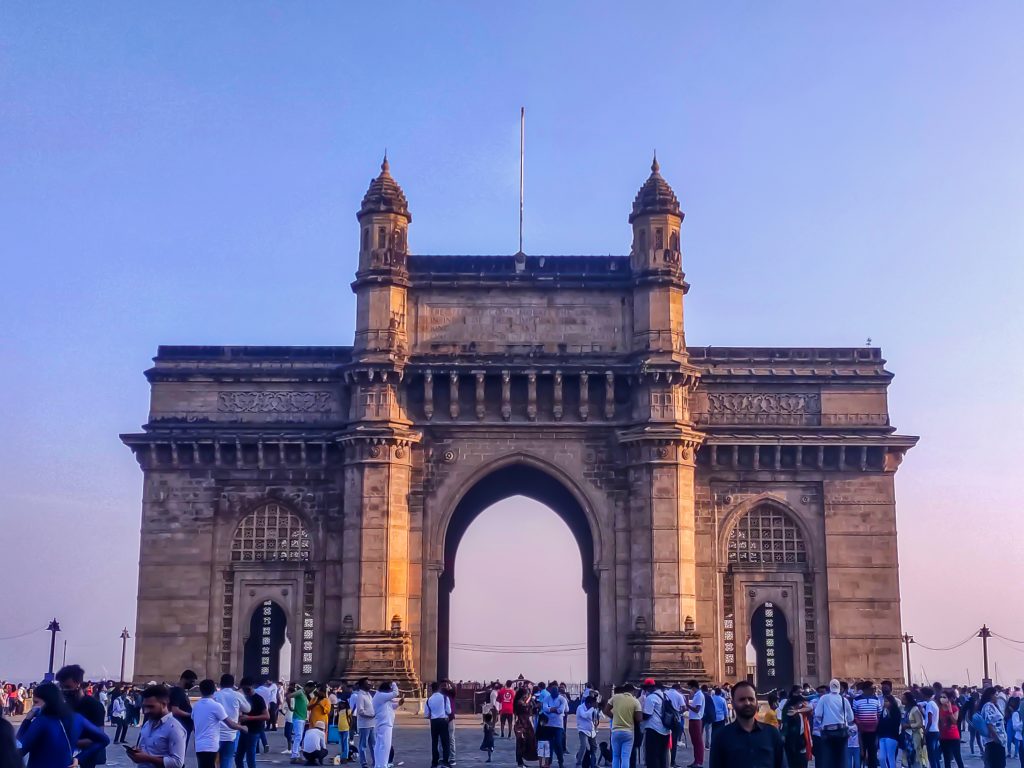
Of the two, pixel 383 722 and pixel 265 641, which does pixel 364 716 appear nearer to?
pixel 383 722

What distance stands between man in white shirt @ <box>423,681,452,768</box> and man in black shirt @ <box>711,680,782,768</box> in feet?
48.7

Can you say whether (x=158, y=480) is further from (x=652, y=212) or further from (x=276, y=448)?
(x=652, y=212)

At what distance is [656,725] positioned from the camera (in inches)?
909

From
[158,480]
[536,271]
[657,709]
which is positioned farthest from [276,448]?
[657,709]

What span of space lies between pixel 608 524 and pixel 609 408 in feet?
11.3

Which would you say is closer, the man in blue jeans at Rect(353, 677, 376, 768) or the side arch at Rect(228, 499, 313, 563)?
the man in blue jeans at Rect(353, 677, 376, 768)

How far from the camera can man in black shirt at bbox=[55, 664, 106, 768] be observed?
1332 cm

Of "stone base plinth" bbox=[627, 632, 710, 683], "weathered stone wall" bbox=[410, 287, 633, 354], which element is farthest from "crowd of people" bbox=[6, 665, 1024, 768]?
"weathered stone wall" bbox=[410, 287, 633, 354]

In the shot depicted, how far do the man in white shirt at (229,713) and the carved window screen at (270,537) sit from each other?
71.9ft

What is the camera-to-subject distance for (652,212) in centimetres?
4303

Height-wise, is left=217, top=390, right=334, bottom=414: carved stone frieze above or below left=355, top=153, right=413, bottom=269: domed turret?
below

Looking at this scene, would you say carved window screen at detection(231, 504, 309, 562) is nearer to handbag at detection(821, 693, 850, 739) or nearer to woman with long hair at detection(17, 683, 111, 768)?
handbag at detection(821, 693, 850, 739)

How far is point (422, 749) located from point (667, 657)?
1032 cm

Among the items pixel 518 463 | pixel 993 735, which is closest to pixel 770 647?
pixel 518 463
